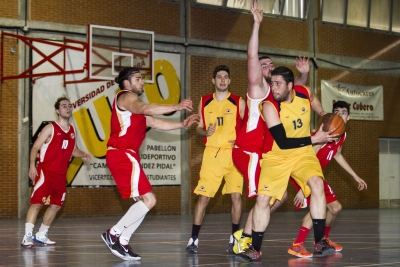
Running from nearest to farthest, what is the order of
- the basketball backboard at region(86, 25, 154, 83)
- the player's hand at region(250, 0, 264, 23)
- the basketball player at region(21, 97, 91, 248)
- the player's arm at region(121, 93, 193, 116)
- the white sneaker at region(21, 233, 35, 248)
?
the player's arm at region(121, 93, 193, 116) → the player's hand at region(250, 0, 264, 23) → the white sneaker at region(21, 233, 35, 248) → the basketball player at region(21, 97, 91, 248) → the basketball backboard at region(86, 25, 154, 83)

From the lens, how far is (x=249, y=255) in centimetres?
766

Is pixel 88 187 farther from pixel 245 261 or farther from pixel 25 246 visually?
pixel 245 261

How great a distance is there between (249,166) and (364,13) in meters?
18.2

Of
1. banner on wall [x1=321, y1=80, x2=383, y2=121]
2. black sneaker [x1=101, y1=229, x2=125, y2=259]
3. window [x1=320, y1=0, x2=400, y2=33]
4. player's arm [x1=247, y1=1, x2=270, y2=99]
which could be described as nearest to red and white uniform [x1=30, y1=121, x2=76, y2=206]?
black sneaker [x1=101, y1=229, x2=125, y2=259]

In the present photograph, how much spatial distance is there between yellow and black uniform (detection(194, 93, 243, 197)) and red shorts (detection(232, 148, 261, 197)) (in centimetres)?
38

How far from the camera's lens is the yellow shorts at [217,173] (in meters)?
9.21

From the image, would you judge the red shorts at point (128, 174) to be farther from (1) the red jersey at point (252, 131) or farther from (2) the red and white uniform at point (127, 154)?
(1) the red jersey at point (252, 131)

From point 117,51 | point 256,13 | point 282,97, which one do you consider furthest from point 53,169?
point 117,51

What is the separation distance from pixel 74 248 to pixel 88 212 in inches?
368

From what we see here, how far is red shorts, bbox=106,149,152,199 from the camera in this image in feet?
26.7

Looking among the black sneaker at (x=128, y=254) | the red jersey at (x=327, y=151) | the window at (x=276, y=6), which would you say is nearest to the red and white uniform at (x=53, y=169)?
the black sneaker at (x=128, y=254)

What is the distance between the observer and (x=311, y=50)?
938 inches

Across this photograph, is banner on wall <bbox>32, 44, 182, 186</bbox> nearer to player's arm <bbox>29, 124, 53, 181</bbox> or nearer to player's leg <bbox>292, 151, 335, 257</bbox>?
player's arm <bbox>29, 124, 53, 181</bbox>

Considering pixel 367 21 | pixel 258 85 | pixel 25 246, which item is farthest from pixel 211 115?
pixel 367 21
